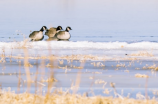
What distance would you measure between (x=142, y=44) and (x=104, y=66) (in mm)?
9351

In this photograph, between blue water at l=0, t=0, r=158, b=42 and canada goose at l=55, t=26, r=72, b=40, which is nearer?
canada goose at l=55, t=26, r=72, b=40

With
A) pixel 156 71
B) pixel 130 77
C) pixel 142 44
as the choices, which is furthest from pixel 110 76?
pixel 142 44

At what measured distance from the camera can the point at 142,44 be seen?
74.1 ft

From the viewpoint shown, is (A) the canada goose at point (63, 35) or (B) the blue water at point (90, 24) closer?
(A) the canada goose at point (63, 35)

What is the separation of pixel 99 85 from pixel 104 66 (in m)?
3.61

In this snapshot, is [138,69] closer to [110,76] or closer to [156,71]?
[156,71]

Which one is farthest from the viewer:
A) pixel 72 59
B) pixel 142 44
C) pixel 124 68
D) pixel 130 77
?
pixel 142 44

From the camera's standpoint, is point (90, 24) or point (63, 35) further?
point (90, 24)

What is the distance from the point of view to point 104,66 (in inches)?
531

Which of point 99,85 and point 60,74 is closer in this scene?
point 99,85

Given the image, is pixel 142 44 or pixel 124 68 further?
pixel 142 44

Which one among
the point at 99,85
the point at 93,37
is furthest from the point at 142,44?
the point at 99,85

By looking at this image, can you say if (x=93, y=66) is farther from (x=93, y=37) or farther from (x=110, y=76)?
(x=93, y=37)

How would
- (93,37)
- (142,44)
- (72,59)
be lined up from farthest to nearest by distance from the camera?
(93,37)
(142,44)
(72,59)
